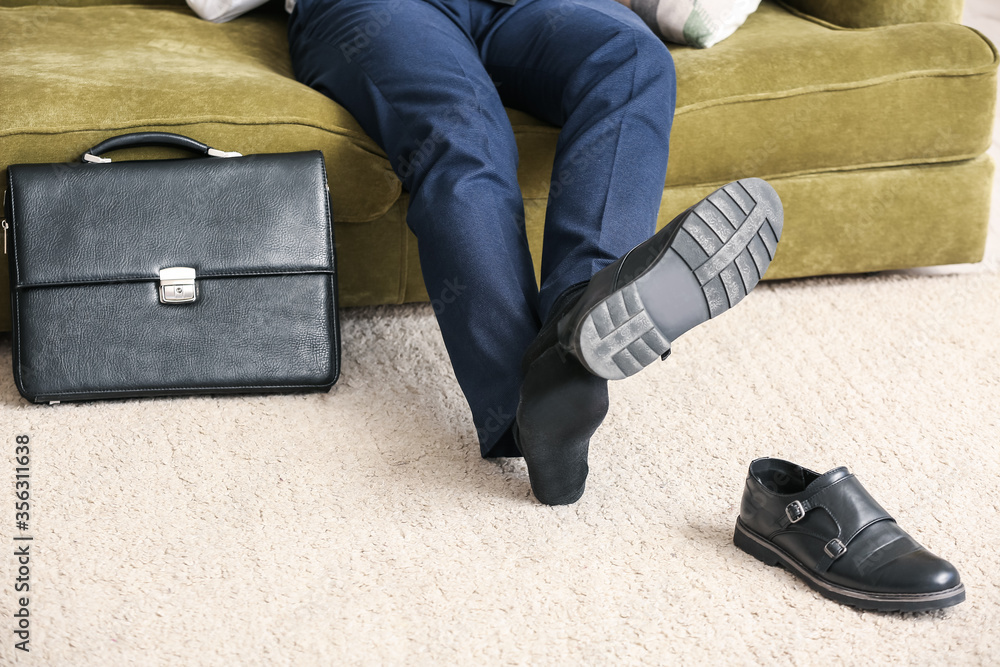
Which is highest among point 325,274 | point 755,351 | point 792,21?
point 792,21

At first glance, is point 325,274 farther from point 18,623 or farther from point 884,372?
point 884,372

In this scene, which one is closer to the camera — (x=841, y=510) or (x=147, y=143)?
(x=841, y=510)

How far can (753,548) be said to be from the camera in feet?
2.54

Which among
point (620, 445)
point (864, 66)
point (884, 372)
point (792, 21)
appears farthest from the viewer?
point (792, 21)

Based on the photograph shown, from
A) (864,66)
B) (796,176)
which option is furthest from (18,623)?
(864,66)

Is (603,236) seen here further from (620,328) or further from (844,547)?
(844,547)

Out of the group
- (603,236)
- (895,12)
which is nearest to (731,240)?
(603,236)

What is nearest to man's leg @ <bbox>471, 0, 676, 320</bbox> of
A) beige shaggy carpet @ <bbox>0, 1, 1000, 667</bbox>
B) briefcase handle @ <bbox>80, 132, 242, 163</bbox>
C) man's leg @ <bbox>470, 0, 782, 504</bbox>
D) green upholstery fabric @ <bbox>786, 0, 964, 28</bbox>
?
man's leg @ <bbox>470, 0, 782, 504</bbox>

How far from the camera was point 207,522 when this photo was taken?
0.82 m

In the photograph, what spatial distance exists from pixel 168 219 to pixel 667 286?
0.65m

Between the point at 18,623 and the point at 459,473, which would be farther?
the point at 459,473

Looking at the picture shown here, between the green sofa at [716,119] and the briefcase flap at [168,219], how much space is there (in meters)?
0.07

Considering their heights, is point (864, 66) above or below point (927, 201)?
above

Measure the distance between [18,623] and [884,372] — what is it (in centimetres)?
104
